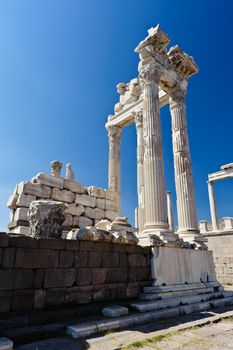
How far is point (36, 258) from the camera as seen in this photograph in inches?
200

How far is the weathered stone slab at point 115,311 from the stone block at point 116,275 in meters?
0.74

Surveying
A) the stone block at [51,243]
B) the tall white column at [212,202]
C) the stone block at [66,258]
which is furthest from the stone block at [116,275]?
the tall white column at [212,202]

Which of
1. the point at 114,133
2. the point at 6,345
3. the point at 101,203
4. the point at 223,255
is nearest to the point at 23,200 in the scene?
the point at 101,203

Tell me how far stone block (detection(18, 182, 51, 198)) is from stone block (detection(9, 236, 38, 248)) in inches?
160

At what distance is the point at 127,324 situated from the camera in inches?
199

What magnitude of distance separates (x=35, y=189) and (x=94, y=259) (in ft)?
13.9

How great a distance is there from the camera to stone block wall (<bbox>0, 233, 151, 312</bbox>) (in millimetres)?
4727

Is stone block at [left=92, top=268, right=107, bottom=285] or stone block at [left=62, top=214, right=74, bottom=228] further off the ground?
stone block at [left=62, top=214, right=74, bottom=228]

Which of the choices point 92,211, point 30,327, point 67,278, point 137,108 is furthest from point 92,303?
point 137,108

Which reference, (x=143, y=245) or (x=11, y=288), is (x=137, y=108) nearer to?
(x=143, y=245)

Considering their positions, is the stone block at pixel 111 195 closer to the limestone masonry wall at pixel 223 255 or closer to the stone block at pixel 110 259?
the stone block at pixel 110 259

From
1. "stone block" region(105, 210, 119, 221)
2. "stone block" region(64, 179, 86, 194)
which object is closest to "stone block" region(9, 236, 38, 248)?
"stone block" region(64, 179, 86, 194)

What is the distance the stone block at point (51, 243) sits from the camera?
17.1 ft

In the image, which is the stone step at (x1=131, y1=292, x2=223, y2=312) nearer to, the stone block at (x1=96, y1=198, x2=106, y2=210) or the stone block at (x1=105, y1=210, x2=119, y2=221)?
the stone block at (x1=105, y1=210, x2=119, y2=221)
